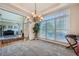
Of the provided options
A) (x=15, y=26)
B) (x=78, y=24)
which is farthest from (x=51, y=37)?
(x=15, y=26)

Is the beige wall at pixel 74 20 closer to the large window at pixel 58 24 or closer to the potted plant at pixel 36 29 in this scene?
the large window at pixel 58 24

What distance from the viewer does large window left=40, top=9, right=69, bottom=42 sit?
2346mm

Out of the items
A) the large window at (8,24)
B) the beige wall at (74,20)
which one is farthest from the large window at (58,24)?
the large window at (8,24)

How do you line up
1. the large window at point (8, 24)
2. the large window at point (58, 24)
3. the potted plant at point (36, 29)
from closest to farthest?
the large window at point (8, 24) < the large window at point (58, 24) < the potted plant at point (36, 29)

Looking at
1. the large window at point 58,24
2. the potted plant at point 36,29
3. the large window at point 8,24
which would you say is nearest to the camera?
the large window at point 8,24

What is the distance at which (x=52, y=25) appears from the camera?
243 centimetres

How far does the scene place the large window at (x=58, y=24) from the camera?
92.4 inches

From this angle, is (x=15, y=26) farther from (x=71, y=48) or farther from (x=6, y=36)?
(x=71, y=48)

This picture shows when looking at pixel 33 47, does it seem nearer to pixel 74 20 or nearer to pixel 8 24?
pixel 8 24

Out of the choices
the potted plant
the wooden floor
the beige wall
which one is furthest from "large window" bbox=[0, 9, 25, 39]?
the beige wall

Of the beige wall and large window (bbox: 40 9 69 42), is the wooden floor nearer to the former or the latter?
large window (bbox: 40 9 69 42)

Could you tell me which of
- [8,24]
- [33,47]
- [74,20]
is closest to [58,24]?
[74,20]

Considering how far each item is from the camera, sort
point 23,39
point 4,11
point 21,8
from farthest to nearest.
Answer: point 23,39 < point 21,8 < point 4,11

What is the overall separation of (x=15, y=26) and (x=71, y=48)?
68.2 inches
